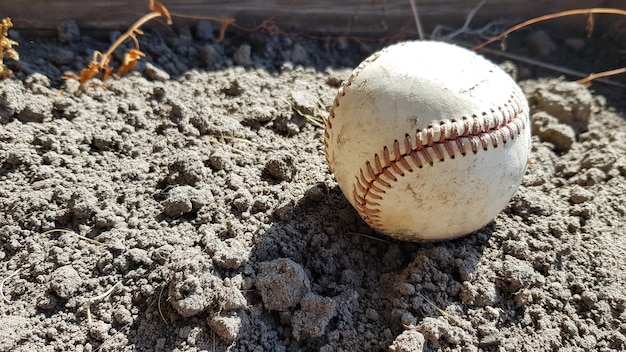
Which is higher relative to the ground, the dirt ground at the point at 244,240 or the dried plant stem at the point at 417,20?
the dried plant stem at the point at 417,20

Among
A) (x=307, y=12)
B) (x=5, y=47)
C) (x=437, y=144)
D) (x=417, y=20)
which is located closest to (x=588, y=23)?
(x=417, y=20)

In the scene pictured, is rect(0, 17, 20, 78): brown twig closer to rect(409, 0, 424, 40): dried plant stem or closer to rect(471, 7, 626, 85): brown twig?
rect(409, 0, 424, 40): dried plant stem

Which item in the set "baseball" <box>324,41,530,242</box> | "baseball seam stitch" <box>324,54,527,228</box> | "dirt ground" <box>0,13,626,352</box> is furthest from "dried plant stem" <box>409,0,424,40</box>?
"baseball seam stitch" <box>324,54,527,228</box>

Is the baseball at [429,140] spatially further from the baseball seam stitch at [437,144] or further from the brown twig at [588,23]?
the brown twig at [588,23]

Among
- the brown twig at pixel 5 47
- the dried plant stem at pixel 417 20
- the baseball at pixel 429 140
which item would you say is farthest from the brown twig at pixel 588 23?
the brown twig at pixel 5 47

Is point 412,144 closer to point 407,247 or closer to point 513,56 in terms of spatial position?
point 407,247

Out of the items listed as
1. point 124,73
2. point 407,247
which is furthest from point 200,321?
point 124,73
